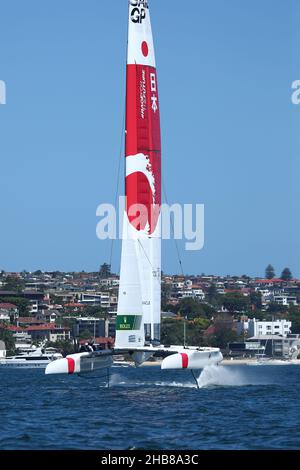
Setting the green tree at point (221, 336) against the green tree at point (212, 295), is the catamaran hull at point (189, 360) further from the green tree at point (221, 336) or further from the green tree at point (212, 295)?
the green tree at point (212, 295)

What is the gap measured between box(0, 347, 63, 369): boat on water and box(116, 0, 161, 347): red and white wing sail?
50.4m

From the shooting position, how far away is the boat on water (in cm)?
8592

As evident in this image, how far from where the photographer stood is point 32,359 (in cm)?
8656

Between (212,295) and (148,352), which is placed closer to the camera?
(148,352)

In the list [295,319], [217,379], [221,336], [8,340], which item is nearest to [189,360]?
[217,379]

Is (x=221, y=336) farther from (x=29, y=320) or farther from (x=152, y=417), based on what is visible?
(x=152, y=417)

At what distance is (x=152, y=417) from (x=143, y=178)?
1082 centimetres

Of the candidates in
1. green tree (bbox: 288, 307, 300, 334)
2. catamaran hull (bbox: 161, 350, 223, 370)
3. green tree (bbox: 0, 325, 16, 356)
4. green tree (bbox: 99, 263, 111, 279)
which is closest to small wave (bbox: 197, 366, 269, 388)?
catamaran hull (bbox: 161, 350, 223, 370)

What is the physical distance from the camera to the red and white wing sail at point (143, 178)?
33062 millimetres

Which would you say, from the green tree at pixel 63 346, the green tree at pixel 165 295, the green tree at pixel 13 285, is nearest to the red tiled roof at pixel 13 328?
the green tree at pixel 63 346

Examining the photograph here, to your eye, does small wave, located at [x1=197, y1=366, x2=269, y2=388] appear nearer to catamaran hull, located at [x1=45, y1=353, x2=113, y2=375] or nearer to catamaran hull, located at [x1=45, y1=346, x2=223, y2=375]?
catamaran hull, located at [x1=45, y1=346, x2=223, y2=375]

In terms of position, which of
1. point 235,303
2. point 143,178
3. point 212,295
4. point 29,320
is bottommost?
point 143,178

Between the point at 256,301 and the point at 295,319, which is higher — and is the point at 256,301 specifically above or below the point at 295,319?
above
